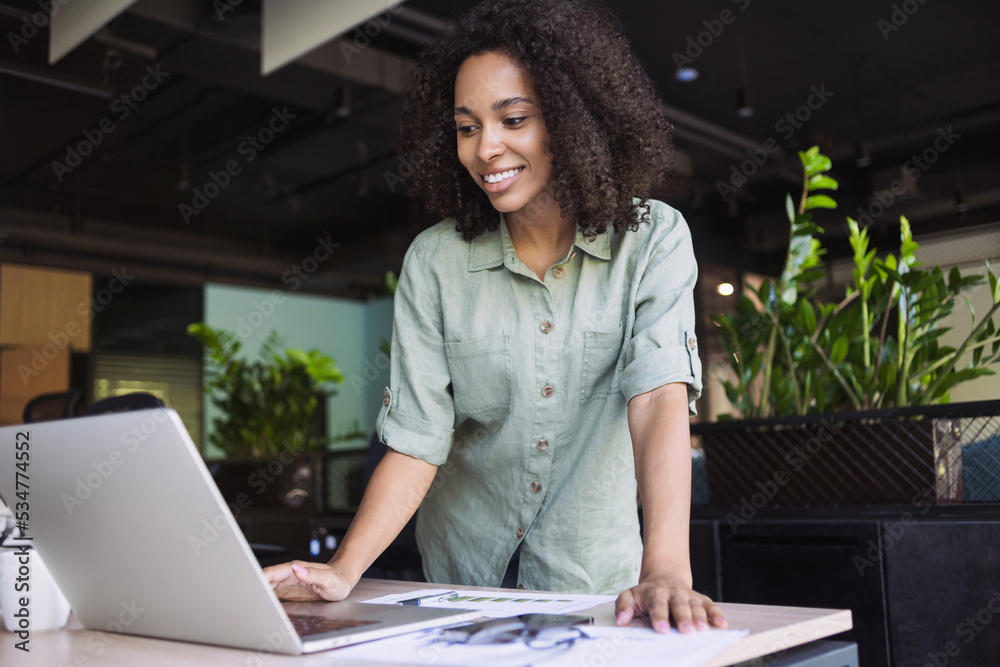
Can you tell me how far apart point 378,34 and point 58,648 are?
411 cm

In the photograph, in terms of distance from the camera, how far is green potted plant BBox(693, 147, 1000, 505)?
1.80 m

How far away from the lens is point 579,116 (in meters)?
1.17

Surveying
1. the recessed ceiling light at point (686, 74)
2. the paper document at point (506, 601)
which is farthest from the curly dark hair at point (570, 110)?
the recessed ceiling light at point (686, 74)

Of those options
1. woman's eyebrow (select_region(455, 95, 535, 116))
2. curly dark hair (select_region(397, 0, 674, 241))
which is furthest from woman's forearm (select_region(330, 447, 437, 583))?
woman's eyebrow (select_region(455, 95, 535, 116))

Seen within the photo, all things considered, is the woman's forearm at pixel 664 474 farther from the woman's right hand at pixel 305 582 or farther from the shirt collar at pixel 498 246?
the woman's right hand at pixel 305 582

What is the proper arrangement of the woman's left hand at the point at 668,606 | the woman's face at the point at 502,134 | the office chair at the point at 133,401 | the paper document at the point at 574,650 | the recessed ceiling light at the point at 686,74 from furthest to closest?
the recessed ceiling light at the point at 686,74 → the office chair at the point at 133,401 → the woman's face at the point at 502,134 → the woman's left hand at the point at 668,606 → the paper document at the point at 574,650

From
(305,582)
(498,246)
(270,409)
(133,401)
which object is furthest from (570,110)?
(270,409)

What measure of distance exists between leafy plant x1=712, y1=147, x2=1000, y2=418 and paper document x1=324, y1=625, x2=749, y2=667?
1.51 meters

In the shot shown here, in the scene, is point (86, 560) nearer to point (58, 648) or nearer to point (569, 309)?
point (58, 648)

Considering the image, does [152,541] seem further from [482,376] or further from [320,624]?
[482,376]

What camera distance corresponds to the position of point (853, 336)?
2.19 meters

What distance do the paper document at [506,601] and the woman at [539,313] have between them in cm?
13

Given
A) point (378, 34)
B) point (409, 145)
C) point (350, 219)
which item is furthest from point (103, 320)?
point (409, 145)

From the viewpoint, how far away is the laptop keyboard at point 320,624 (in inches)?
28.6
